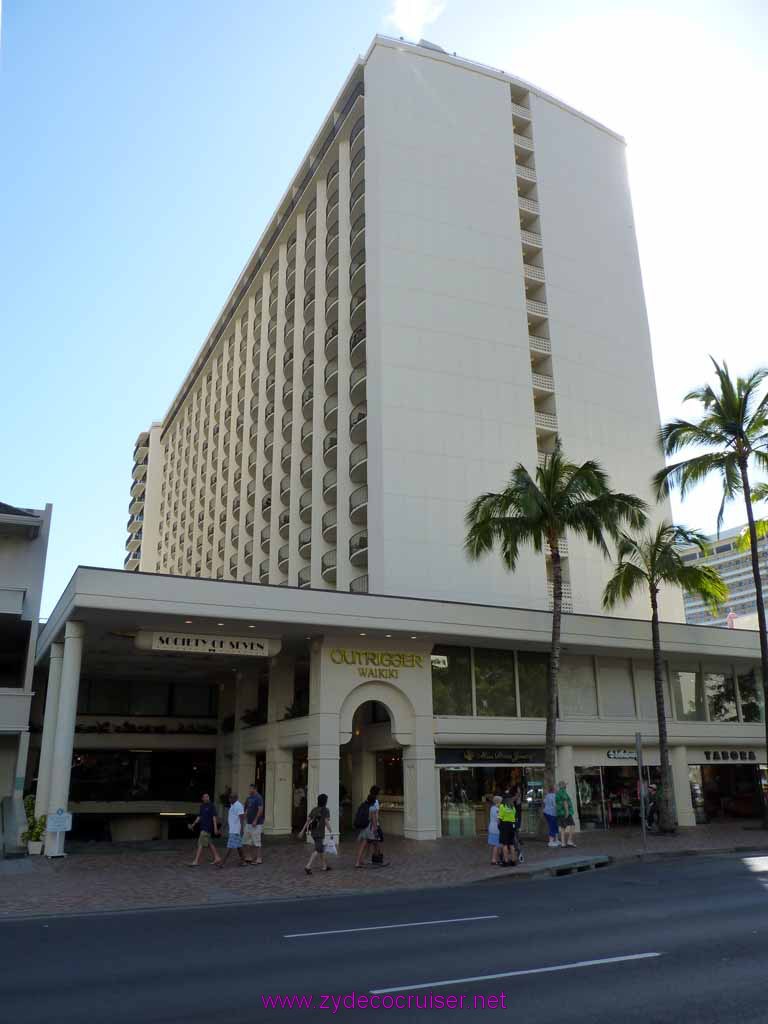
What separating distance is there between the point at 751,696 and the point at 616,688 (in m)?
8.27

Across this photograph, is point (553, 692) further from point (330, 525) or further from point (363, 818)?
point (330, 525)

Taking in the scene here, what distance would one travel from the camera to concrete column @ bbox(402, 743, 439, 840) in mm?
27516

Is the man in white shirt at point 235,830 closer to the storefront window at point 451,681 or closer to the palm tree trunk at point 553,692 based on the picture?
the palm tree trunk at point 553,692

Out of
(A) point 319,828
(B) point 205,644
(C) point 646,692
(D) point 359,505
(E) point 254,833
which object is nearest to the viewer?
(A) point 319,828

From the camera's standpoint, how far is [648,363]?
48.2 meters

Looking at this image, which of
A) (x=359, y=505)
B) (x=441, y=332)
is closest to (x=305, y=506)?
(x=359, y=505)

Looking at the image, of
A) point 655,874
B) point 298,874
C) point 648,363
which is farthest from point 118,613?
point 648,363

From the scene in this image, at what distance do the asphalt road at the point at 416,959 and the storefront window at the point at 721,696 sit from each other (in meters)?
22.3

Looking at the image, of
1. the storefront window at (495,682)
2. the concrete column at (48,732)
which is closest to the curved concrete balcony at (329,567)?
the storefront window at (495,682)

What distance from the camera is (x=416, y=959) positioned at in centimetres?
990

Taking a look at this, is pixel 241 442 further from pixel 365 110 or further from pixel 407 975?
pixel 407 975

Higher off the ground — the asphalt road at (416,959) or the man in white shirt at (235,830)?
the man in white shirt at (235,830)

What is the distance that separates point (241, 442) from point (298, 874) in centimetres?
4700

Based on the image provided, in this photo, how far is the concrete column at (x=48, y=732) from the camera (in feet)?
81.8
